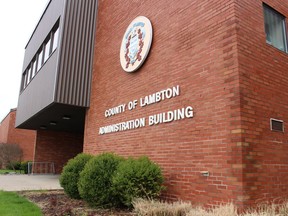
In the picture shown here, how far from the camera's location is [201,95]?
623 cm

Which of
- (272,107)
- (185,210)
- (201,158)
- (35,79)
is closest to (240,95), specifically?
(272,107)

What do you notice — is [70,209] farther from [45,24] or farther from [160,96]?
[45,24]

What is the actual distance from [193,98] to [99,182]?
3.06 metres

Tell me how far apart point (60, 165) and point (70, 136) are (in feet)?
7.68

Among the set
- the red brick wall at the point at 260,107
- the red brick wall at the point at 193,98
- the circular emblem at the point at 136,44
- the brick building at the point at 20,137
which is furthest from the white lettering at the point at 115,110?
the brick building at the point at 20,137

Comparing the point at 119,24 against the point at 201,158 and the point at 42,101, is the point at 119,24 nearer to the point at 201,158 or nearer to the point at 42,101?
the point at 42,101

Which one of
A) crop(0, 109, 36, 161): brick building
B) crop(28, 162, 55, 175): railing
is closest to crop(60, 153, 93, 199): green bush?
crop(28, 162, 55, 175): railing

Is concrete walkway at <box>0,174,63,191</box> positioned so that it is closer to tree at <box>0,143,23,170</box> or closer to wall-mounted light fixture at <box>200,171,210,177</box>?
wall-mounted light fixture at <box>200,171,210,177</box>

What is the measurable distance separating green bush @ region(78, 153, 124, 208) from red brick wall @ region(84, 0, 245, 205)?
4.04 ft

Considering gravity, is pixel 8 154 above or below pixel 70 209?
above

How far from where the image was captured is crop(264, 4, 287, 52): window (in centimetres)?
688

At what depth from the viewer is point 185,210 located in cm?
521

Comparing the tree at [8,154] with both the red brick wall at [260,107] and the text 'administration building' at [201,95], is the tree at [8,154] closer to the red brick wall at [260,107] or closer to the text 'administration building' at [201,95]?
the text 'administration building' at [201,95]

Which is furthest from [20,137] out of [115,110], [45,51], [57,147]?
[115,110]
